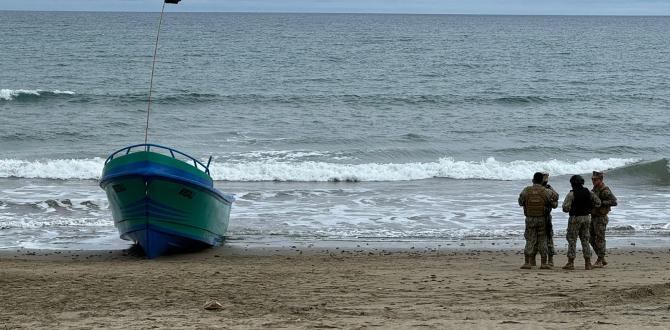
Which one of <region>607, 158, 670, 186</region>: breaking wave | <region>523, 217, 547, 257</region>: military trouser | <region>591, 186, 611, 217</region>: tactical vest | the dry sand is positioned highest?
<region>607, 158, 670, 186</region>: breaking wave

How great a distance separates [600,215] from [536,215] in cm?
104

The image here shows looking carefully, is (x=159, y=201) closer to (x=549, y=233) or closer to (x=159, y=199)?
(x=159, y=199)

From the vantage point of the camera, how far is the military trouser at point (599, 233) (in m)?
12.6

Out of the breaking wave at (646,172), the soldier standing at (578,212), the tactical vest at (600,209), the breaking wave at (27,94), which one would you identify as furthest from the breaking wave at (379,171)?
the breaking wave at (27,94)

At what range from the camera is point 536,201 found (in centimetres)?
1213

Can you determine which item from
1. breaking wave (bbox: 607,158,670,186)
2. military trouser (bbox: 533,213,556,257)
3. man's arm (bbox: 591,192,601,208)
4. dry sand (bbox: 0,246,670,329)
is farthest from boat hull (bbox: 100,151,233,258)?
breaking wave (bbox: 607,158,670,186)

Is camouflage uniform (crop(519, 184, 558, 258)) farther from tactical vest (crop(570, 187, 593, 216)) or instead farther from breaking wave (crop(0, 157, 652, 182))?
breaking wave (crop(0, 157, 652, 182))

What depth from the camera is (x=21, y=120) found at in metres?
33.4

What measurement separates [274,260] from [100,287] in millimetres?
3470

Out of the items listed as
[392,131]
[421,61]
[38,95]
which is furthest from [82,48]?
[392,131]

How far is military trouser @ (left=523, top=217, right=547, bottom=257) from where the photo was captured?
40.2 feet

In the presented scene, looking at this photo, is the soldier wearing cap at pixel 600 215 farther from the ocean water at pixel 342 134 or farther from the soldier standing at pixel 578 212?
the ocean water at pixel 342 134

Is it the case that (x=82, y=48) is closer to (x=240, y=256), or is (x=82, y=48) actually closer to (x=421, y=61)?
(x=421, y=61)

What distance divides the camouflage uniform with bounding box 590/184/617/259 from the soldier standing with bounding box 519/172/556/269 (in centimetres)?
83
